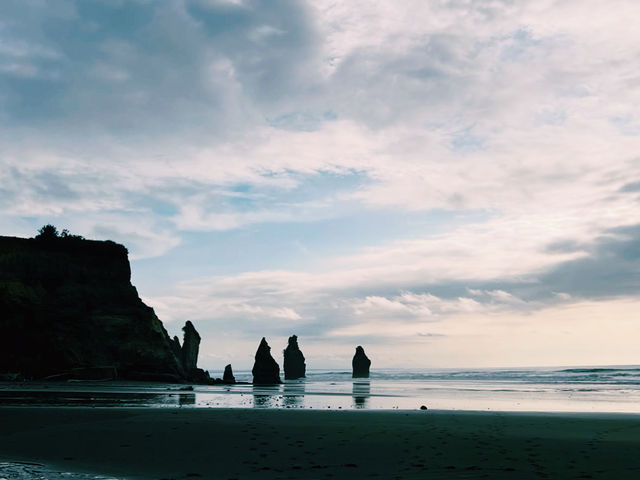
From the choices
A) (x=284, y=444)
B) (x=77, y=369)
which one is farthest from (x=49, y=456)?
(x=77, y=369)

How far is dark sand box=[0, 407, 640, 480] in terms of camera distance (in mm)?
10477

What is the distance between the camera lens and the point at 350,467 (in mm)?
10781

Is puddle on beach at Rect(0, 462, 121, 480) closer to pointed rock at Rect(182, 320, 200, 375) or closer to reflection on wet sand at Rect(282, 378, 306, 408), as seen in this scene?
reflection on wet sand at Rect(282, 378, 306, 408)

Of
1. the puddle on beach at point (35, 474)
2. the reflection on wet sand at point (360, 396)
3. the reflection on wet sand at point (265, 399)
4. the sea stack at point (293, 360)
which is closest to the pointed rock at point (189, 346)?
the sea stack at point (293, 360)

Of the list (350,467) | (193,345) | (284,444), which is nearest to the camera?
(350,467)

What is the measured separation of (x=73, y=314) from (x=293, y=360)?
86036 millimetres

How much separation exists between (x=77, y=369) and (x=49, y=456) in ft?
161

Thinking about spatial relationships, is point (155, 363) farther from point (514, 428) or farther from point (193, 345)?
point (514, 428)

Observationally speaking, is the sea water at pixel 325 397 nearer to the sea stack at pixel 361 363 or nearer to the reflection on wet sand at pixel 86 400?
the reflection on wet sand at pixel 86 400

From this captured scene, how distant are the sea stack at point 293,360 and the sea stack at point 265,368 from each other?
163ft

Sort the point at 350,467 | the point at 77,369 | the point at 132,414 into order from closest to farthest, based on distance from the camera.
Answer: the point at 350,467
the point at 132,414
the point at 77,369

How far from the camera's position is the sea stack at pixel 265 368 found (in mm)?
86812

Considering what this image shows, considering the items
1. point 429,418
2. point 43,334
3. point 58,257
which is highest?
point 58,257

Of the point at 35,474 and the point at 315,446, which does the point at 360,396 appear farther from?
the point at 35,474
